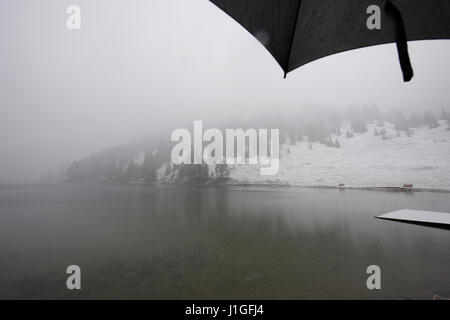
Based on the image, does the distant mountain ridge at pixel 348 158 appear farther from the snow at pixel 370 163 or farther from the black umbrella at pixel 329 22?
the black umbrella at pixel 329 22

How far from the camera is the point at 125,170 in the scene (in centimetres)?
19612

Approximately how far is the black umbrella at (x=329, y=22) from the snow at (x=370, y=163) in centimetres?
7079

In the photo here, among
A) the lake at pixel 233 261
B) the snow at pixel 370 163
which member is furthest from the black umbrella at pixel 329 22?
the snow at pixel 370 163

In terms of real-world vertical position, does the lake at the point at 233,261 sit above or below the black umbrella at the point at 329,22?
below

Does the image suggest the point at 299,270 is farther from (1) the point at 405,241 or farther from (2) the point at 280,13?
(2) the point at 280,13

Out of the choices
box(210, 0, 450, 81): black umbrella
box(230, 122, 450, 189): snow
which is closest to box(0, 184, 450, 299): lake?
box(210, 0, 450, 81): black umbrella

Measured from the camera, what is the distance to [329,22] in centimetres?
178

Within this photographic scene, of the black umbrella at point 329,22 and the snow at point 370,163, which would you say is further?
the snow at point 370,163

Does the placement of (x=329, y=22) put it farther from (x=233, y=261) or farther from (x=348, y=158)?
(x=348, y=158)

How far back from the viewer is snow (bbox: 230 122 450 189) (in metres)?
66.6

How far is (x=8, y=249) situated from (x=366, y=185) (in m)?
80.7

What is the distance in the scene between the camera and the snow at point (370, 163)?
66.6m

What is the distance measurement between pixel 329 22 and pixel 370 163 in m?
106
